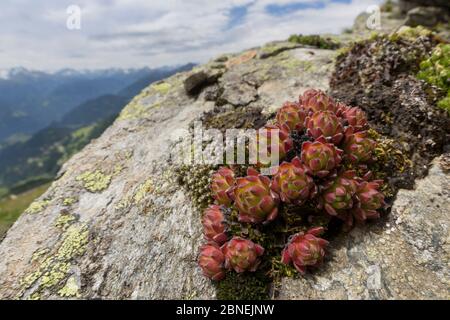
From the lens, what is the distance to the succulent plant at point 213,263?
13.7 ft

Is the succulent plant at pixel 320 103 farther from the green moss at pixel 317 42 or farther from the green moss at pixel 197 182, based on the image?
the green moss at pixel 317 42

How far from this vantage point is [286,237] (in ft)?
14.5

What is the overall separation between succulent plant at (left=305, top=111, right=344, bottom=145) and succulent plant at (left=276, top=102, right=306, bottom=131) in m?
0.32

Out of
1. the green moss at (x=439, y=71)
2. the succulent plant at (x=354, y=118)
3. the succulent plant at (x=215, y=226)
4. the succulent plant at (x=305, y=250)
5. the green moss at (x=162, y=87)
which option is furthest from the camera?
the green moss at (x=162, y=87)

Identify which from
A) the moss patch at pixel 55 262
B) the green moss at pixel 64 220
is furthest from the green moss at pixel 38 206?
the moss patch at pixel 55 262

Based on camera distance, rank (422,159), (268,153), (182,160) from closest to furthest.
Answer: (268,153)
(422,159)
(182,160)

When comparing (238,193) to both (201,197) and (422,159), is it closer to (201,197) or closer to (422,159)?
(201,197)

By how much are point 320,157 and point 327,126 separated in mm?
593

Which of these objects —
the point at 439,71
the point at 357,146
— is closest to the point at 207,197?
the point at 357,146

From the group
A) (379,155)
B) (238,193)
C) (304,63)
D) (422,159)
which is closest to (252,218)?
(238,193)

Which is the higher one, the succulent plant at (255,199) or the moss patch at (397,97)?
the moss patch at (397,97)

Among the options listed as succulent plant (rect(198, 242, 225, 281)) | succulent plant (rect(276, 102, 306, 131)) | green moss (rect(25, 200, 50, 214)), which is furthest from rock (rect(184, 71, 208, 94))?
succulent plant (rect(198, 242, 225, 281))

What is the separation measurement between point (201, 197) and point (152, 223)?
2.83 feet

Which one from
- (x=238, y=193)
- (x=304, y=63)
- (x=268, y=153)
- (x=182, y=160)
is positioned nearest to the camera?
(x=238, y=193)
